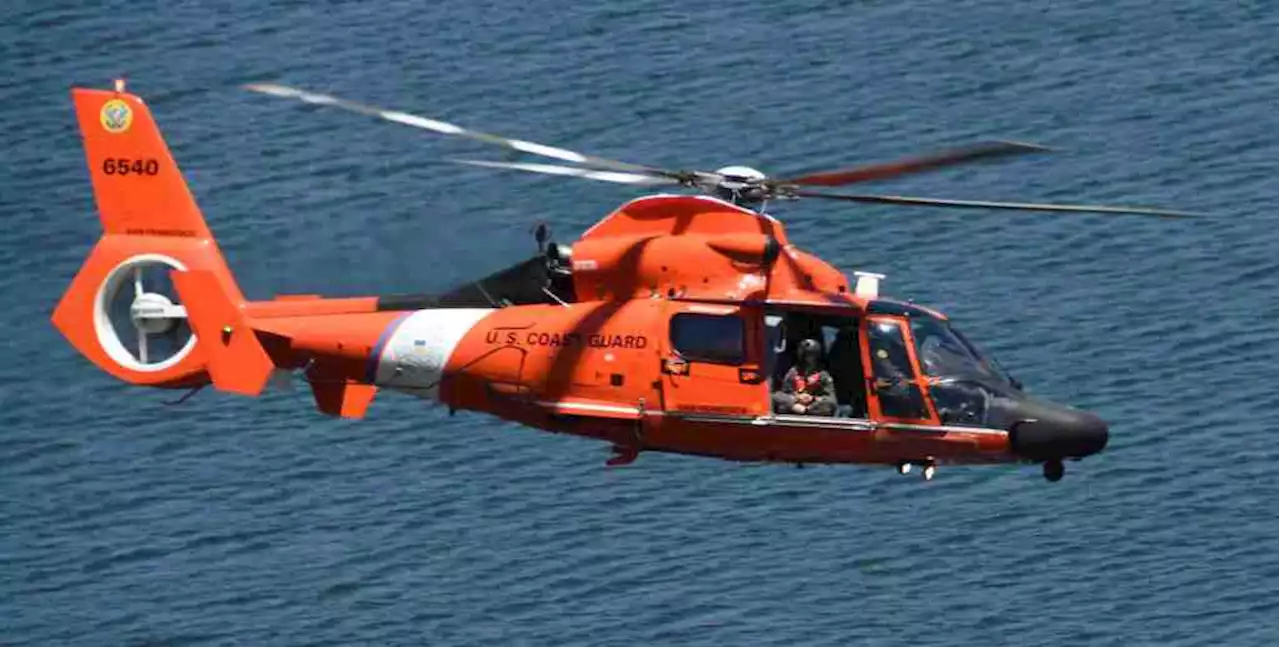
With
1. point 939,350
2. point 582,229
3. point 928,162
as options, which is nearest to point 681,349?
point 939,350

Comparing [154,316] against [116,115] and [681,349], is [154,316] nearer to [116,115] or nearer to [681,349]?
[116,115]

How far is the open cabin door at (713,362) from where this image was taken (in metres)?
34.0

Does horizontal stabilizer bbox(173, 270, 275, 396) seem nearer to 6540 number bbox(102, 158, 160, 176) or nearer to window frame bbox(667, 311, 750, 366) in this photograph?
6540 number bbox(102, 158, 160, 176)

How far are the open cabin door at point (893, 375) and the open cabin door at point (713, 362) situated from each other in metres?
1.21

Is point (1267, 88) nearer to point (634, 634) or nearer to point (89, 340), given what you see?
point (634, 634)

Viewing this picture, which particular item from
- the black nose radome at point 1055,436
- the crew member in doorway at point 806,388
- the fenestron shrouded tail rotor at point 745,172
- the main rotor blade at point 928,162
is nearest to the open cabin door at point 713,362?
the crew member in doorway at point 806,388

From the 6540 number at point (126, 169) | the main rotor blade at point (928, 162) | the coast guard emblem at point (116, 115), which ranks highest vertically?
the coast guard emblem at point (116, 115)

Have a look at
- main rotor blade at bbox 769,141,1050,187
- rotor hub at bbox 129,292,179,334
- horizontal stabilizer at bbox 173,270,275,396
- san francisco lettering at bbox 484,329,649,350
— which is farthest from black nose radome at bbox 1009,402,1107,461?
rotor hub at bbox 129,292,179,334

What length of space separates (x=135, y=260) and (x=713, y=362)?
7477 millimetres

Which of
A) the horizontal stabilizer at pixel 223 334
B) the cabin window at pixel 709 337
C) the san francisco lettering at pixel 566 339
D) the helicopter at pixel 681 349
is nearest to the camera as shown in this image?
the helicopter at pixel 681 349

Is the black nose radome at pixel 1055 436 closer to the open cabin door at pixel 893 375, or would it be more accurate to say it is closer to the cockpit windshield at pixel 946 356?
the cockpit windshield at pixel 946 356

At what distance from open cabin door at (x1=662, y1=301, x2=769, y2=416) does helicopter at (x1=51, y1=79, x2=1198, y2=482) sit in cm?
2

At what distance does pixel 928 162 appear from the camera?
31.1 metres

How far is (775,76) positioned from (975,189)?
6.03m
